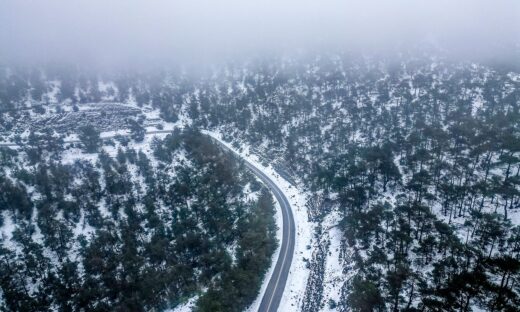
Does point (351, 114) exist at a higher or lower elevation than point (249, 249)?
higher

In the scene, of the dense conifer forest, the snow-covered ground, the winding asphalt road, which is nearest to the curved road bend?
the winding asphalt road

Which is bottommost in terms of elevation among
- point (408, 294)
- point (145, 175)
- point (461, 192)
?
point (408, 294)

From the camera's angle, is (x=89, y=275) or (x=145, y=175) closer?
(x=89, y=275)

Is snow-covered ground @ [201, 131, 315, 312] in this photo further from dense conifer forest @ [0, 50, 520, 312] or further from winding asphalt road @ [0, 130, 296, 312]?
dense conifer forest @ [0, 50, 520, 312]

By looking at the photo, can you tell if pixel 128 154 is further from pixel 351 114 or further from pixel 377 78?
pixel 377 78

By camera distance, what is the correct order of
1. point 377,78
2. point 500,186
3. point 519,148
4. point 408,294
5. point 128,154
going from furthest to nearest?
point 377,78 → point 128,154 → point 519,148 → point 500,186 → point 408,294

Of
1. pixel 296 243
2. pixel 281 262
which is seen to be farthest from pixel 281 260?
pixel 296 243

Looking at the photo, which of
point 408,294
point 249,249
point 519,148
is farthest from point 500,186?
point 249,249

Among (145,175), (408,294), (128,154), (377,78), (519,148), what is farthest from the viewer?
(377,78)
